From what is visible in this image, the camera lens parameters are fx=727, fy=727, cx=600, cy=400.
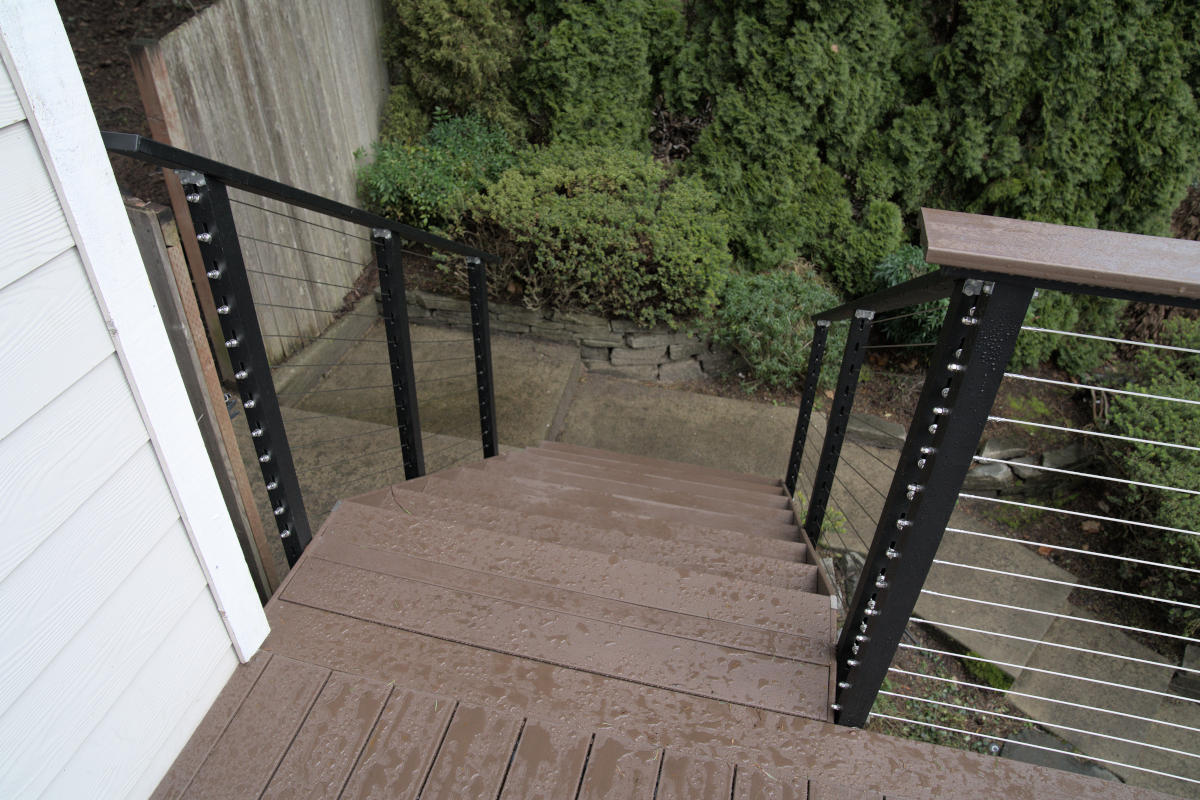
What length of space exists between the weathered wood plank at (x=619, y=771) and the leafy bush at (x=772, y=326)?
3842mm

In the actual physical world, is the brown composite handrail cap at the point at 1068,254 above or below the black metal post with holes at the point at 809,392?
above

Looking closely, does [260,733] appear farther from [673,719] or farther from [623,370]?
[623,370]

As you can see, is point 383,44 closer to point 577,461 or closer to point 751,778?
point 577,461

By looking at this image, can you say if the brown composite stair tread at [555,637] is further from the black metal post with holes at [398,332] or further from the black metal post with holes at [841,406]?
the black metal post with holes at [841,406]

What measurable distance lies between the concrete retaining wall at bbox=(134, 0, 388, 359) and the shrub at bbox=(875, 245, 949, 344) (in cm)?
381

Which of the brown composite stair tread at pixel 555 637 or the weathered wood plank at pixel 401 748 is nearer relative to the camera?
the weathered wood plank at pixel 401 748

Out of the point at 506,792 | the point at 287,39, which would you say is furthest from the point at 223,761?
the point at 287,39

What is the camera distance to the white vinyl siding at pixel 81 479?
1.00 m

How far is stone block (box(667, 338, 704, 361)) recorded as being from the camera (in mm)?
5227

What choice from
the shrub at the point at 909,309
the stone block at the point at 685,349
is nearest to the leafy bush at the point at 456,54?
the stone block at the point at 685,349

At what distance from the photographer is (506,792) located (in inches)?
54.6

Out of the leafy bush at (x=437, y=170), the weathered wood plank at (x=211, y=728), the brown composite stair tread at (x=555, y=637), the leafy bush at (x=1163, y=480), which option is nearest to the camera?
the weathered wood plank at (x=211, y=728)

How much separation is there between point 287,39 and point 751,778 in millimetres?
4216

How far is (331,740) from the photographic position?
4.72 feet
